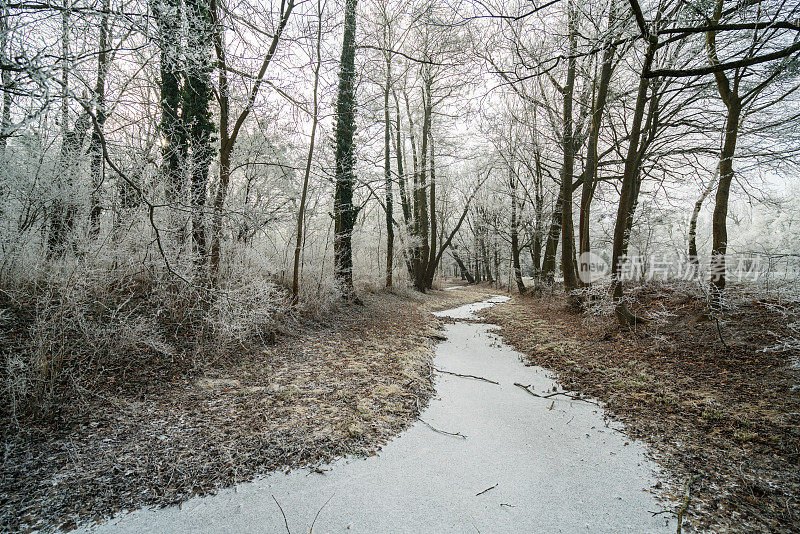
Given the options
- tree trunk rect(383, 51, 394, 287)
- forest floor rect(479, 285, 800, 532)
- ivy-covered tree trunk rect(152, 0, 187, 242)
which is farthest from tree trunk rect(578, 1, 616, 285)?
ivy-covered tree trunk rect(152, 0, 187, 242)

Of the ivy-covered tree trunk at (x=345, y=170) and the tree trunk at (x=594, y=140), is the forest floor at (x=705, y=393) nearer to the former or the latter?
the tree trunk at (x=594, y=140)

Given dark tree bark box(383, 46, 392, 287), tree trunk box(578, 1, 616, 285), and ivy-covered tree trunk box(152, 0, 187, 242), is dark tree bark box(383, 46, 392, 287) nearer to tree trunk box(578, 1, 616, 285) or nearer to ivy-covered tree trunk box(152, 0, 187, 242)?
tree trunk box(578, 1, 616, 285)

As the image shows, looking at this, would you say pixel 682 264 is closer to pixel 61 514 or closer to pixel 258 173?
pixel 61 514

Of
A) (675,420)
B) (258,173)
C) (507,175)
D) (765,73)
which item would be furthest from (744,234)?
(258,173)

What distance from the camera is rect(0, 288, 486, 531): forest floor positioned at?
6.84 ft

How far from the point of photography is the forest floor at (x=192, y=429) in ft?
6.84

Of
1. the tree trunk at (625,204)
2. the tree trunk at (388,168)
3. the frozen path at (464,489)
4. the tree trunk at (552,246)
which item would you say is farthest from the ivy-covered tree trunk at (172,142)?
the tree trunk at (552,246)

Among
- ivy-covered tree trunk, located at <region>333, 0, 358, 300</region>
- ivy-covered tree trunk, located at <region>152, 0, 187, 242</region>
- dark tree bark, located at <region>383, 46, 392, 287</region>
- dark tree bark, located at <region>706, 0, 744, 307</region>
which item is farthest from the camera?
dark tree bark, located at <region>383, 46, 392, 287</region>

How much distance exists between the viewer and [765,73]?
551 cm

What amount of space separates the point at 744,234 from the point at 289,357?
31.7 m

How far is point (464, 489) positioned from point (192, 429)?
222cm

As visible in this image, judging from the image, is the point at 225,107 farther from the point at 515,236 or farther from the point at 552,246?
the point at 515,236

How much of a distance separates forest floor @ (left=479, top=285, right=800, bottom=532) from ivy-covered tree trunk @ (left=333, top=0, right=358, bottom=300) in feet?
13.8

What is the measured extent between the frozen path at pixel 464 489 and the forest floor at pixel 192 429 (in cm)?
17
